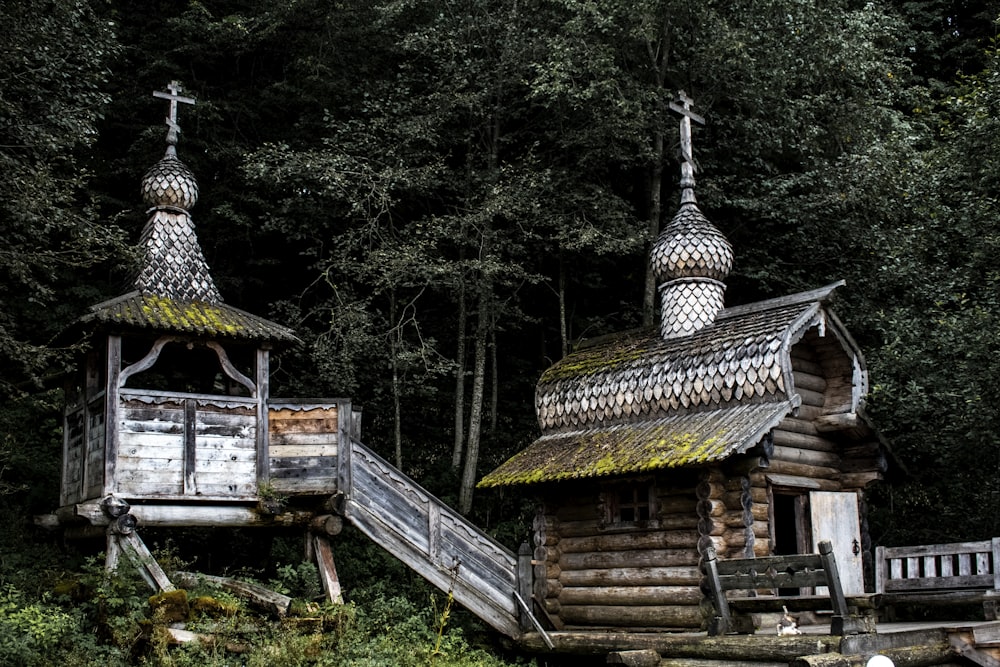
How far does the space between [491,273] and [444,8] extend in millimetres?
6244

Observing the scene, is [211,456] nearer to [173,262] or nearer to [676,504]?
[173,262]

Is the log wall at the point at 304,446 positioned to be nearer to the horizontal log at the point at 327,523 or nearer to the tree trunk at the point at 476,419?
the horizontal log at the point at 327,523

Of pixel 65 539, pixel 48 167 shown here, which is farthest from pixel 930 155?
pixel 65 539

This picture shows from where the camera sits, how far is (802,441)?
16.5 meters

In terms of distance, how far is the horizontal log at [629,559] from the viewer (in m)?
15.3

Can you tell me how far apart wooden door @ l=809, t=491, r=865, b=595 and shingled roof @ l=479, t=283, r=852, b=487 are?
229cm

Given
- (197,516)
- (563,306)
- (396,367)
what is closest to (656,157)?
(563,306)

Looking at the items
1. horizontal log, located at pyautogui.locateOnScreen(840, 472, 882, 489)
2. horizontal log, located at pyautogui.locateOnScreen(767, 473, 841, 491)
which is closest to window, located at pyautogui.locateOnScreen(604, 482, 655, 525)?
horizontal log, located at pyautogui.locateOnScreen(767, 473, 841, 491)

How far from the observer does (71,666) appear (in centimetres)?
1186

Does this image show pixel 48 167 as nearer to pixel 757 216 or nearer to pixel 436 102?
pixel 436 102

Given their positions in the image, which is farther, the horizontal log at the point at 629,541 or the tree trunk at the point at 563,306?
the tree trunk at the point at 563,306

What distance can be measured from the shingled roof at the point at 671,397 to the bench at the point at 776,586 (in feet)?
4.95

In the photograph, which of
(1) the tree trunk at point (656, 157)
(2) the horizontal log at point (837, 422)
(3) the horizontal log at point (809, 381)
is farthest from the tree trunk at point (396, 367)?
(2) the horizontal log at point (837, 422)

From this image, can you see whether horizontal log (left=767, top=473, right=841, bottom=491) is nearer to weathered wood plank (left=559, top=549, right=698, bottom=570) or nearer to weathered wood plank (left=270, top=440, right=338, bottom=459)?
weathered wood plank (left=559, top=549, right=698, bottom=570)
